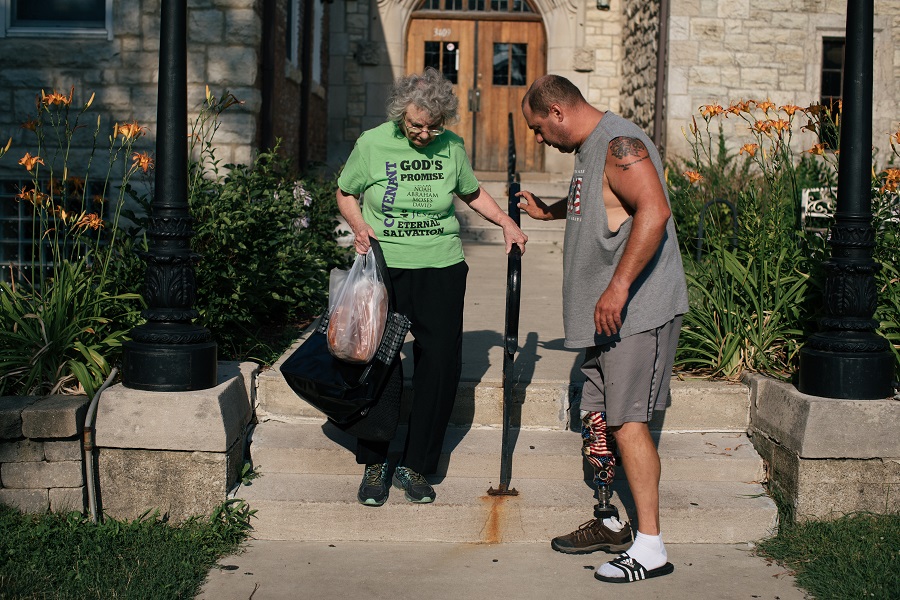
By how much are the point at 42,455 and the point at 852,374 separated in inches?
138

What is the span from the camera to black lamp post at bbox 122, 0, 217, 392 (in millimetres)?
4285

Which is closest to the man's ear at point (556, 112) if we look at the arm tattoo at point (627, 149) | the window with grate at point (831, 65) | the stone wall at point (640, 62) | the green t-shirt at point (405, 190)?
the arm tattoo at point (627, 149)

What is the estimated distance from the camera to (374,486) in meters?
4.32

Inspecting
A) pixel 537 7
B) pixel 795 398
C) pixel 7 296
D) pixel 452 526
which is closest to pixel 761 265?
pixel 795 398

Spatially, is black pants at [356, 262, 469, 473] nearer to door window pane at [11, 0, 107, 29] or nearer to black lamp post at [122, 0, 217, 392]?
black lamp post at [122, 0, 217, 392]

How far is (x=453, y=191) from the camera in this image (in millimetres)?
4289

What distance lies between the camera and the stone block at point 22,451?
167 inches

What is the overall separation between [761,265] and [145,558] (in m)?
3.32

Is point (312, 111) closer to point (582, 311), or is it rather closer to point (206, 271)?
point (206, 271)

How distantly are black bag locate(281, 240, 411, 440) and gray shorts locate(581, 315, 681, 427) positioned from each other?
2.86 feet

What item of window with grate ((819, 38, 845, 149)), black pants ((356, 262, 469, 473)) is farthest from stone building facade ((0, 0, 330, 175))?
window with grate ((819, 38, 845, 149))

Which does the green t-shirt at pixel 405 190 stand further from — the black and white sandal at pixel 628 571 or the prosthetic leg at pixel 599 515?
the black and white sandal at pixel 628 571

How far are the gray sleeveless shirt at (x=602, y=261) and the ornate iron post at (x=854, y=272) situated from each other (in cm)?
94

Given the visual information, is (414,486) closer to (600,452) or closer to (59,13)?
(600,452)
